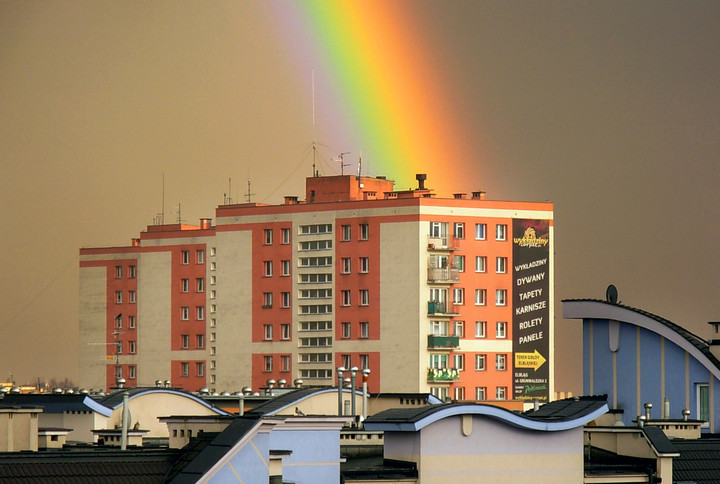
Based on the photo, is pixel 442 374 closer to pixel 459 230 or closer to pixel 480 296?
pixel 480 296

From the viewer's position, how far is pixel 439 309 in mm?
135125

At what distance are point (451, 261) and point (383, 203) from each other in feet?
25.3

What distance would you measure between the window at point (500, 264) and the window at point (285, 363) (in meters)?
21.1

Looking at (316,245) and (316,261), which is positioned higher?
(316,245)

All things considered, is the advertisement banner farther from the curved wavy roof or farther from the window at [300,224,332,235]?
the curved wavy roof

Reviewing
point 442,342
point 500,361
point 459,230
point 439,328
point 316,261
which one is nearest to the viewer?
point 442,342

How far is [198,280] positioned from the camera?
156500mm

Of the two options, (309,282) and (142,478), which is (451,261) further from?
(142,478)

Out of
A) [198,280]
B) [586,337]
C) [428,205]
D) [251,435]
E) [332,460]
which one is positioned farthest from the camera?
[198,280]

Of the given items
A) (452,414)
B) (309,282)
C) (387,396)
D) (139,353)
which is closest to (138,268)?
(139,353)

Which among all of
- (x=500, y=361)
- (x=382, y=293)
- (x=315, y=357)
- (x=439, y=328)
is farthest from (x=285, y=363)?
(x=500, y=361)

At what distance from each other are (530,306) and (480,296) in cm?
477

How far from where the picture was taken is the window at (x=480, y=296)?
137875 millimetres

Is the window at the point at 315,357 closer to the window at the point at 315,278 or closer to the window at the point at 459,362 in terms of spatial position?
the window at the point at 315,278
